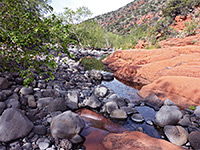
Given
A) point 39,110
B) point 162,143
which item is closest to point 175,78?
point 162,143

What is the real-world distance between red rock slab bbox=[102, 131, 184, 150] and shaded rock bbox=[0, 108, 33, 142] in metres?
2.60

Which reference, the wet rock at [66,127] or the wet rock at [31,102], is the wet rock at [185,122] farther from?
the wet rock at [31,102]

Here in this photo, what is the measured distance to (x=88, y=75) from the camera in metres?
12.6

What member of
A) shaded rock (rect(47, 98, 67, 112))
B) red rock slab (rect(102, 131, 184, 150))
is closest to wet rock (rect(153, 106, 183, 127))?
red rock slab (rect(102, 131, 184, 150))

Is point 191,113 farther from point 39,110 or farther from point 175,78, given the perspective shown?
point 39,110

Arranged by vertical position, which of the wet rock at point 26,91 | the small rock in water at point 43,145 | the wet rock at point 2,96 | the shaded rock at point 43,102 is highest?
the wet rock at point 2,96

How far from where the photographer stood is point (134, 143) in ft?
12.2

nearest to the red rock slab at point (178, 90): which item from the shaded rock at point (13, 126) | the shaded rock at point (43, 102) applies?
the shaded rock at point (43, 102)

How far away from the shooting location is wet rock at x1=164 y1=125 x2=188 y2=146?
4164 millimetres

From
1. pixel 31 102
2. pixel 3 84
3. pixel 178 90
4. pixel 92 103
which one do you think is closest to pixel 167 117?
pixel 178 90

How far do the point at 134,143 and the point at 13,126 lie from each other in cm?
374

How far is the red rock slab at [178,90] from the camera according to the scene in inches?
273

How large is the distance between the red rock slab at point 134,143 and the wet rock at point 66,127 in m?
1.01

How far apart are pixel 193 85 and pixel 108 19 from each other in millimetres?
104674
